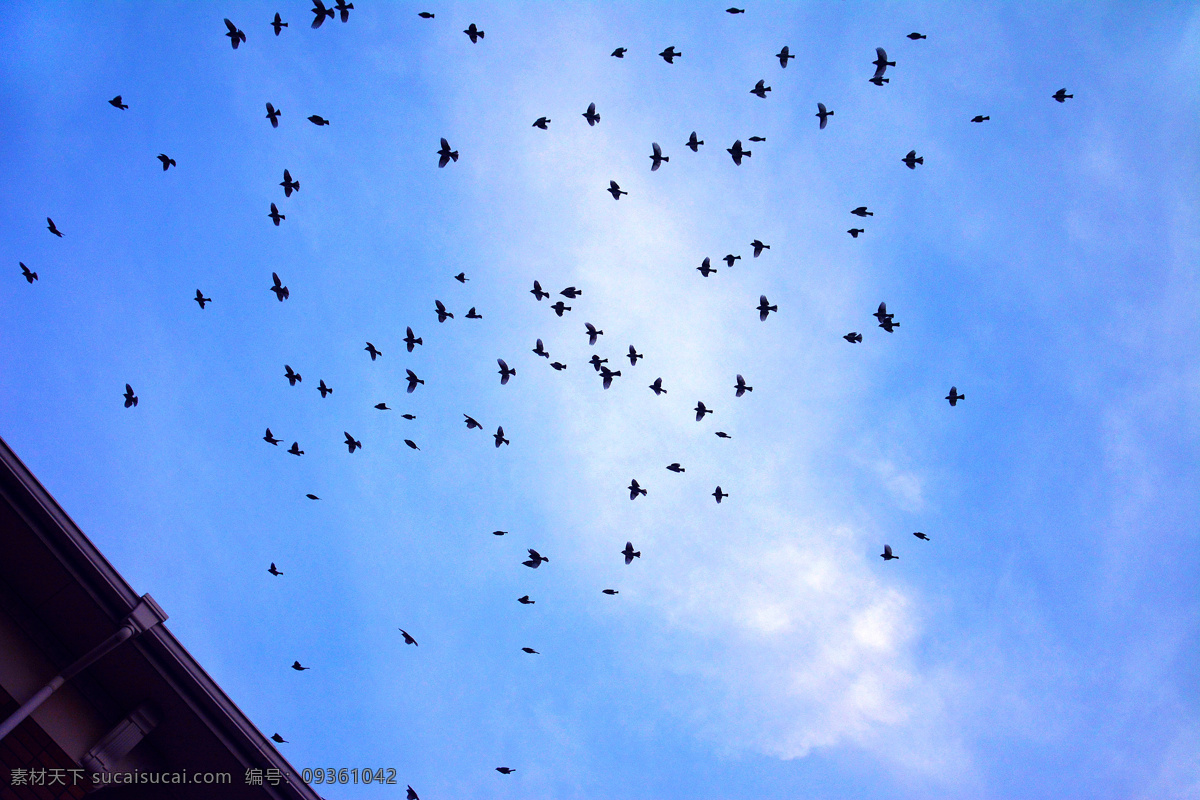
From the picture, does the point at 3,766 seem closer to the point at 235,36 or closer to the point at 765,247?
the point at 235,36

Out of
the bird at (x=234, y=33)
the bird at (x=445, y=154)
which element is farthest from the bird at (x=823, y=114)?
the bird at (x=234, y=33)

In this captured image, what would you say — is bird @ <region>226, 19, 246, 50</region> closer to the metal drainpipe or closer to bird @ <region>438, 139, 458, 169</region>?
bird @ <region>438, 139, 458, 169</region>

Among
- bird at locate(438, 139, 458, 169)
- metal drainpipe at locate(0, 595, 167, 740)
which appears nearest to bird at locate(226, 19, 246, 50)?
bird at locate(438, 139, 458, 169)

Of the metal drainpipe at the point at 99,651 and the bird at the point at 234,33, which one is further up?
the bird at the point at 234,33

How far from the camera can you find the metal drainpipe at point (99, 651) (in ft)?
33.8

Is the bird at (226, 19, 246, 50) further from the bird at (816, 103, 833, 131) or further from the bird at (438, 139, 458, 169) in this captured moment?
the bird at (816, 103, 833, 131)

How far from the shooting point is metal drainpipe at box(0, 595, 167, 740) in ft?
33.8

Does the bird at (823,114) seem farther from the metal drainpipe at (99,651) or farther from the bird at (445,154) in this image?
the metal drainpipe at (99,651)

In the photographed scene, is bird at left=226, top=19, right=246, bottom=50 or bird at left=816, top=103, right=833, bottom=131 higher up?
bird at left=816, top=103, right=833, bottom=131

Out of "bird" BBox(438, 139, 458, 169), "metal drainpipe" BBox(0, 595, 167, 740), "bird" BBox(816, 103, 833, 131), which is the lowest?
"metal drainpipe" BBox(0, 595, 167, 740)

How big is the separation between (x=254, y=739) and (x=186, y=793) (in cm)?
159

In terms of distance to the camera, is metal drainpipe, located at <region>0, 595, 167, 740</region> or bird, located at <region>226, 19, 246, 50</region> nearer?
metal drainpipe, located at <region>0, 595, 167, 740</region>

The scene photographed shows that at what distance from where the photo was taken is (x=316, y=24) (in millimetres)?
20125

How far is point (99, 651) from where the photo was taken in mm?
10977
